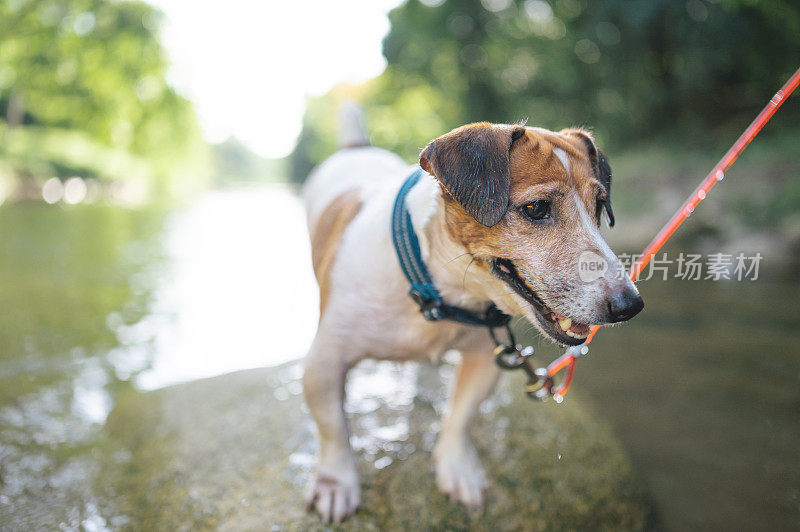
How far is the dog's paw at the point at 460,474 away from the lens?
2453 millimetres

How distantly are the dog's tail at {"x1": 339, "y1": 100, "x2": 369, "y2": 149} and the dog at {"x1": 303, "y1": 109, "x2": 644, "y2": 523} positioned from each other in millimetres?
1856

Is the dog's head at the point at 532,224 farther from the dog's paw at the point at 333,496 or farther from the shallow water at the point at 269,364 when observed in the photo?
the shallow water at the point at 269,364

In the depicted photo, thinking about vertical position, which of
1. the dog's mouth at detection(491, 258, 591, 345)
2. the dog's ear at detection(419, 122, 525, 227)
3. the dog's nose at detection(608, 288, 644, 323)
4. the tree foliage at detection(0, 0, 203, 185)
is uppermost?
the dog's ear at detection(419, 122, 525, 227)

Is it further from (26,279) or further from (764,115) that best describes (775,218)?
(26,279)

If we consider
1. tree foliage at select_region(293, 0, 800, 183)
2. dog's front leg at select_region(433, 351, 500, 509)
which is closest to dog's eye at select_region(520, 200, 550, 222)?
dog's front leg at select_region(433, 351, 500, 509)

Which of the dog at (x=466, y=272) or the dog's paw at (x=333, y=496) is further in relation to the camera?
the dog's paw at (x=333, y=496)

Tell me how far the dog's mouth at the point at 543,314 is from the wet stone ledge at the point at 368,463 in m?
0.99

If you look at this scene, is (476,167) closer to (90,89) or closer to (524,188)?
(524,188)

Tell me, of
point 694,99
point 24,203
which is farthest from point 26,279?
point 694,99

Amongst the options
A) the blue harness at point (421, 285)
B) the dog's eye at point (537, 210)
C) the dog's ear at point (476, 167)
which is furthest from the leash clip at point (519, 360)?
the dog's ear at point (476, 167)

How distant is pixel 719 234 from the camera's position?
9.12 m

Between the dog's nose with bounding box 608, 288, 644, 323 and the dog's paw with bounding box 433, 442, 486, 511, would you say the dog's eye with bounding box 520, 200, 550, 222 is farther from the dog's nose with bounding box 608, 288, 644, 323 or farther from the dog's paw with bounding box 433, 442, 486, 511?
the dog's paw with bounding box 433, 442, 486, 511

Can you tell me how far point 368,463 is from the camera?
267 centimetres

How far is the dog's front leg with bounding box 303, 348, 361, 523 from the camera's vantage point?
2.36 m
